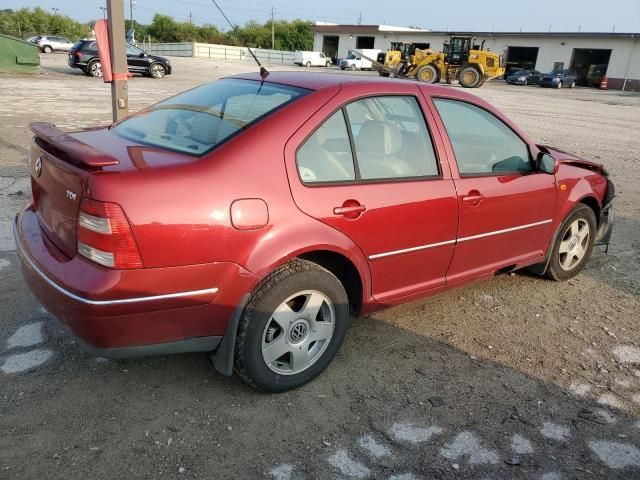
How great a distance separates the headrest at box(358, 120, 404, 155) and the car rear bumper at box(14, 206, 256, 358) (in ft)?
3.57

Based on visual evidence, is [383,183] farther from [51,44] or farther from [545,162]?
[51,44]

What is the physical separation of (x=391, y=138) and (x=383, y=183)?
1.17 feet

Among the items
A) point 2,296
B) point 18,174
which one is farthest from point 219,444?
point 18,174

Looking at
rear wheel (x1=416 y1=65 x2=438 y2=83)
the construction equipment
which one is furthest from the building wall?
rear wheel (x1=416 y1=65 x2=438 y2=83)

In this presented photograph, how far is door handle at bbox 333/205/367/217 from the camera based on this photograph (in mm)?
2891

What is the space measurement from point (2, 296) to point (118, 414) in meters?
1.69

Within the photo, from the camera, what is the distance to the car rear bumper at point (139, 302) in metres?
2.38

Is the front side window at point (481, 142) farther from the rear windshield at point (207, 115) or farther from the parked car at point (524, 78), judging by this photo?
the parked car at point (524, 78)

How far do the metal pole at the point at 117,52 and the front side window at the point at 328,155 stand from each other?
10.7 feet

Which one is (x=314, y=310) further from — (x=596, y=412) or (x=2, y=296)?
(x=2, y=296)

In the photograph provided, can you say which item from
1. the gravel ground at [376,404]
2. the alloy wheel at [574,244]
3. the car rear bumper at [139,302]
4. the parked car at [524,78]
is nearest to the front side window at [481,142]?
the alloy wheel at [574,244]

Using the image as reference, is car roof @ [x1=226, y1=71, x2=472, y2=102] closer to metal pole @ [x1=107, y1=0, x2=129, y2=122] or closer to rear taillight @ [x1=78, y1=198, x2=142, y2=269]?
rear taillight @ [x1=78, y1=198, x2=142, y2=269]

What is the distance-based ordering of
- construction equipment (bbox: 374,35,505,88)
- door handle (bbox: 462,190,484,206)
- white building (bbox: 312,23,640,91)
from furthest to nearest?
white building (bbox: 312,23,640,91), construction equipment (bbox: 374,35,505,88), door handle (bbox: 462,190,484,206)

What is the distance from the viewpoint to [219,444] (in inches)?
102
